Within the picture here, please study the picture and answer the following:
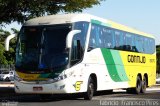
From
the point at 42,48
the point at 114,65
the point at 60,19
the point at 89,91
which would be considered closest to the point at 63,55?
the point at 42,48

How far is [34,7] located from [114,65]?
18.9 feet

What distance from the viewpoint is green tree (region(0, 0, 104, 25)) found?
2652 cm

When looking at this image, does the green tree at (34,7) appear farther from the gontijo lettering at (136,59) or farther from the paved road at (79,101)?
the paved road at (79,101)

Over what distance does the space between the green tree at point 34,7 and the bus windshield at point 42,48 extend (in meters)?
5.98

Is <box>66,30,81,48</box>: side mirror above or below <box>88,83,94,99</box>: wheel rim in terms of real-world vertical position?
above

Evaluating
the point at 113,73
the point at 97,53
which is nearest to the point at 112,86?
the point at 113,73

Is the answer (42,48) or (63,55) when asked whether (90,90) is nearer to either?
(63,55)

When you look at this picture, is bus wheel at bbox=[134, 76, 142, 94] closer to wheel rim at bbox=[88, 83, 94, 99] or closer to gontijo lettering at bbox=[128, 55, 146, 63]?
gontijo lettering at bbox=[128, 55, 146, 63]

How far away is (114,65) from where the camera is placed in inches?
952

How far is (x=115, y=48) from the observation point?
24219mm

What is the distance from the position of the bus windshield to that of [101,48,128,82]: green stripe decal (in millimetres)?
3222

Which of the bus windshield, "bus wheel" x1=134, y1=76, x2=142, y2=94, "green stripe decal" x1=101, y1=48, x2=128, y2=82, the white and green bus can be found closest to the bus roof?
the white and green bus

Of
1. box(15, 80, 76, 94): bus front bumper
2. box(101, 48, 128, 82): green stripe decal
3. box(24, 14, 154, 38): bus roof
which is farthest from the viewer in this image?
box(101, 48, 128, 82): green stripe decal

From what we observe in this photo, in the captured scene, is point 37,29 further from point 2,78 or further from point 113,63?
point 2,78
